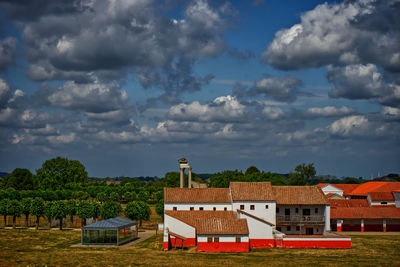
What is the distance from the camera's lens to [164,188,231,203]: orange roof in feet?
199

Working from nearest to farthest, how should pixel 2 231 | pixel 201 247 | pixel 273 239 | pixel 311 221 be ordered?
pixel 201 247 < pixel 273 239 < pixel 311 221 < pixel 2 231

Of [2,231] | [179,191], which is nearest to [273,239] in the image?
[179,191]

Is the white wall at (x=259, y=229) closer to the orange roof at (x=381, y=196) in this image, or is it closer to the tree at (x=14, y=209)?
the orange roof at (x=381, y=196)

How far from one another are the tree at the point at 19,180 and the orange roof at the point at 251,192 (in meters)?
96.7

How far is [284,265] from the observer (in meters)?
41.6

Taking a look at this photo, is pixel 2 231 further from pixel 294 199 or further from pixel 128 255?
pixel 294 199

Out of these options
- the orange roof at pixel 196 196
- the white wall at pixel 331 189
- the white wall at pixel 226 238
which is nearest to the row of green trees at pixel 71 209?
the orange roof at pixel 196 196

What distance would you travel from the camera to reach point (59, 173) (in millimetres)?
136625

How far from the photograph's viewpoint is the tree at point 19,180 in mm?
134625

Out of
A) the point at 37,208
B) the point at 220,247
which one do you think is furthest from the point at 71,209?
the point at 220,247

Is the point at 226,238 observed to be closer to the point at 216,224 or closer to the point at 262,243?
the point at 216,224

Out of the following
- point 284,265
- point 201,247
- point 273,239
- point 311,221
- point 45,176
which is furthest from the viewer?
point 45,176

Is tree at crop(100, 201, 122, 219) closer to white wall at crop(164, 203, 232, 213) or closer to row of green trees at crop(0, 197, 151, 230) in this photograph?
row of green trees at crop(0, 197, 151, 230)

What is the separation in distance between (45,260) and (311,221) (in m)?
36.0
